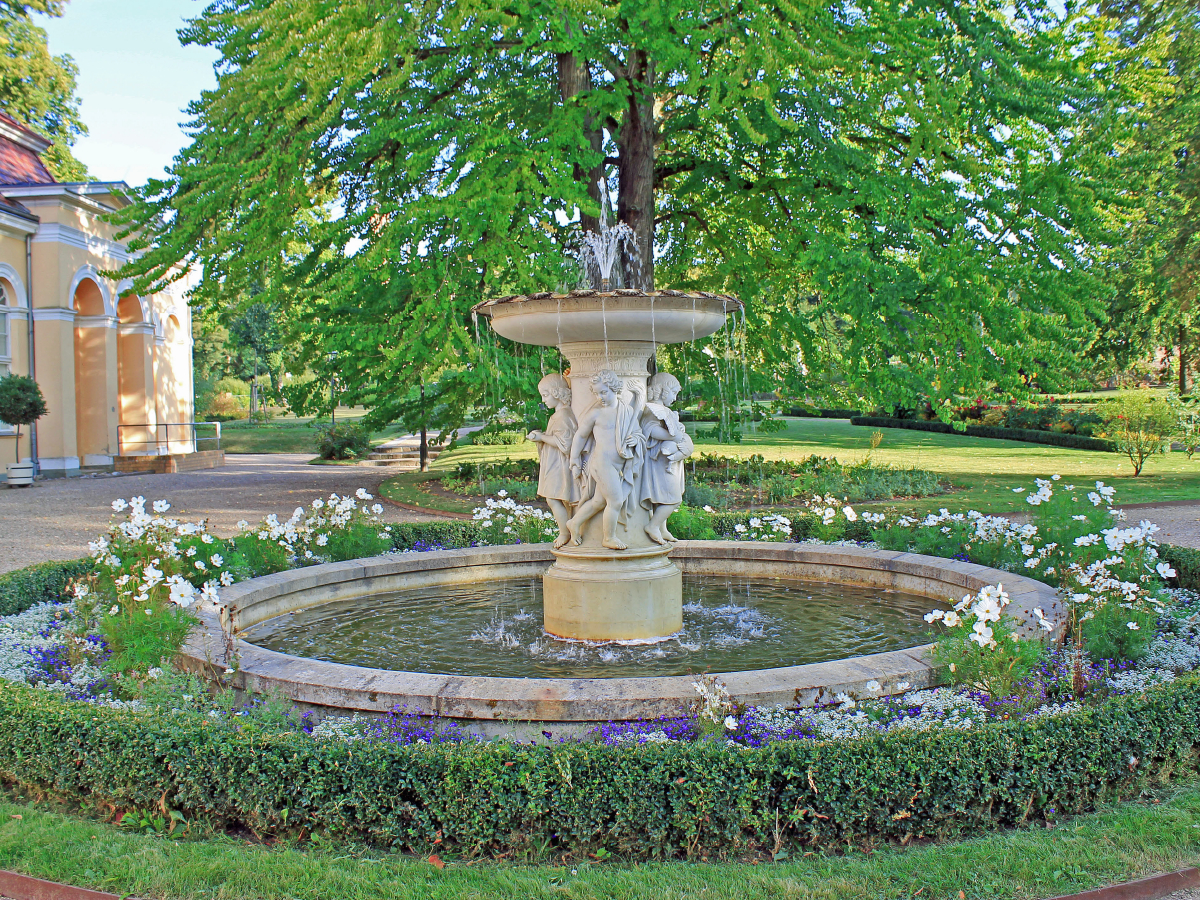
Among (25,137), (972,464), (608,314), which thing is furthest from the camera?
(25,137)

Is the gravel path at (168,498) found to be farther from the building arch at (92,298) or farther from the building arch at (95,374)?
the building arch at (92,298)

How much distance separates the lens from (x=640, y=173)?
1608 cm

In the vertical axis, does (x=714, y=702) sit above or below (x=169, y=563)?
below

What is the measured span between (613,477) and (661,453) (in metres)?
0.42

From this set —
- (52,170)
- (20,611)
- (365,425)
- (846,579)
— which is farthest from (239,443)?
(846,579)

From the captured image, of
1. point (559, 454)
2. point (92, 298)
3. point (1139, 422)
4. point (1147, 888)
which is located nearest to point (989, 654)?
point (1147, 888)

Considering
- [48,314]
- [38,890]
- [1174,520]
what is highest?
[48,314]

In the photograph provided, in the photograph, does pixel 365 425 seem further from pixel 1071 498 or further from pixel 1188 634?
pixel 1188 634

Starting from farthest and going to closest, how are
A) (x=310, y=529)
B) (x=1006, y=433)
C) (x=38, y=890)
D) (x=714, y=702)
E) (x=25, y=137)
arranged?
(x=1006, y=433), (x=25, y=137), (x=310, y=529), (x=714, y=702), (x=38, y=890)

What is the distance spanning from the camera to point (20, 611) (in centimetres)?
769

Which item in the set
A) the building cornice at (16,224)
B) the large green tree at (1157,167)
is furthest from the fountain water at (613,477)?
the building cornice at (16,224)

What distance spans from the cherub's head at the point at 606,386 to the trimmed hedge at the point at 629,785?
3060 millimetres

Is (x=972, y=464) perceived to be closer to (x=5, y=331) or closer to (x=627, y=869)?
(x=627, y=869)

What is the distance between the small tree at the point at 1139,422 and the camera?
19.1 metres
